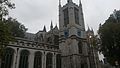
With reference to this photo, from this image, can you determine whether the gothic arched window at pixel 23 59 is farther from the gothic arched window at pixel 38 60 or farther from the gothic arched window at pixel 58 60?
the gothic arched window at pixel 58 60

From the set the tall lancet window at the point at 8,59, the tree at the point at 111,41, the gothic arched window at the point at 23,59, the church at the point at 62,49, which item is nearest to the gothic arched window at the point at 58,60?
the church at the point at 62,49

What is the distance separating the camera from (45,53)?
30.0 m

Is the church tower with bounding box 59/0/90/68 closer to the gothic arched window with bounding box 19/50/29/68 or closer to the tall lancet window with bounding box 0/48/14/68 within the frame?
the gothic arched window with bounding box 19/50/29/68

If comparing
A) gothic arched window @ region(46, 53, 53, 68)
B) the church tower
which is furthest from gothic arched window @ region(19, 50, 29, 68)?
the church tower

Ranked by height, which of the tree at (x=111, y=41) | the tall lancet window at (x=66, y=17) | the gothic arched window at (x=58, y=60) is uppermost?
the tall lancet window at (x=66, y=17)

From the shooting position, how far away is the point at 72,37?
32.6 m

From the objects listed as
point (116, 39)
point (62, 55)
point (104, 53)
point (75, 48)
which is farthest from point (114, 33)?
point (62, 55)

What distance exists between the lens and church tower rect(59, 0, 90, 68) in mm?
31087

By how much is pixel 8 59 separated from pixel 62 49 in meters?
12.8

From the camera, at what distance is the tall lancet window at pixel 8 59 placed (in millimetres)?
24950

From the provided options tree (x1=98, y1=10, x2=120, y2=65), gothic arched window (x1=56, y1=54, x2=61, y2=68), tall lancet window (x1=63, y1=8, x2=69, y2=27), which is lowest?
gothic arched window (x1=56, y1=54, x2=61, y2=68)

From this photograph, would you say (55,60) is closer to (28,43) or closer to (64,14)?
(28,43)

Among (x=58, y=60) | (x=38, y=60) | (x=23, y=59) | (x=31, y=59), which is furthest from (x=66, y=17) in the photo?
(x=23, y=59)

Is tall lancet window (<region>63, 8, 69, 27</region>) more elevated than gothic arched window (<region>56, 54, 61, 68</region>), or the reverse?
tall lancet window (<region>63, 8, 69, 27</region>)
